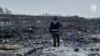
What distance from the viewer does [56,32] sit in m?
12.9

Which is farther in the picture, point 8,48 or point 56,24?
point 56,24

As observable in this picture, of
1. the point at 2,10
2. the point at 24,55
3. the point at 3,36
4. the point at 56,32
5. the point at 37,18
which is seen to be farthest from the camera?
the point at 2,10

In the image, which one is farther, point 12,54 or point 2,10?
point 2,10

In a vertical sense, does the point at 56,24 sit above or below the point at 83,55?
above

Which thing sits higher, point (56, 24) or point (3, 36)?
point (56, 24)

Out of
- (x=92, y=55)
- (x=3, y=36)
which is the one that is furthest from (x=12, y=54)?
(x=3, y=36)

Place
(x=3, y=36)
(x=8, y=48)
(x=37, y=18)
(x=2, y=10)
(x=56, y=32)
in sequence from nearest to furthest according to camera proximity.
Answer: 1. (x=8, y=48)
2. (x=56, y=32)
3. (x=3, y=36)
4. (x=37, y=18)
5. (x=2, y=10)

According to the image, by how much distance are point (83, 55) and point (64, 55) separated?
2.95ft

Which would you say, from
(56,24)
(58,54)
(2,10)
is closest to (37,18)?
(56,24)

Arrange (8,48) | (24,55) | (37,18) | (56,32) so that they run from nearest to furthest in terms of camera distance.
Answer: (24,55) → (8,48) → (56,32) → (37,18)

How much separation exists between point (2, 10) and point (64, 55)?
8249 centimetres

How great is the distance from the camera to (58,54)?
10094 mm

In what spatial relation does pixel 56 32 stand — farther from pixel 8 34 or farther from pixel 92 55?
pixel 8 34

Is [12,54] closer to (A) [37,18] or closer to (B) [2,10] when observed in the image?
(A) [37,18]
